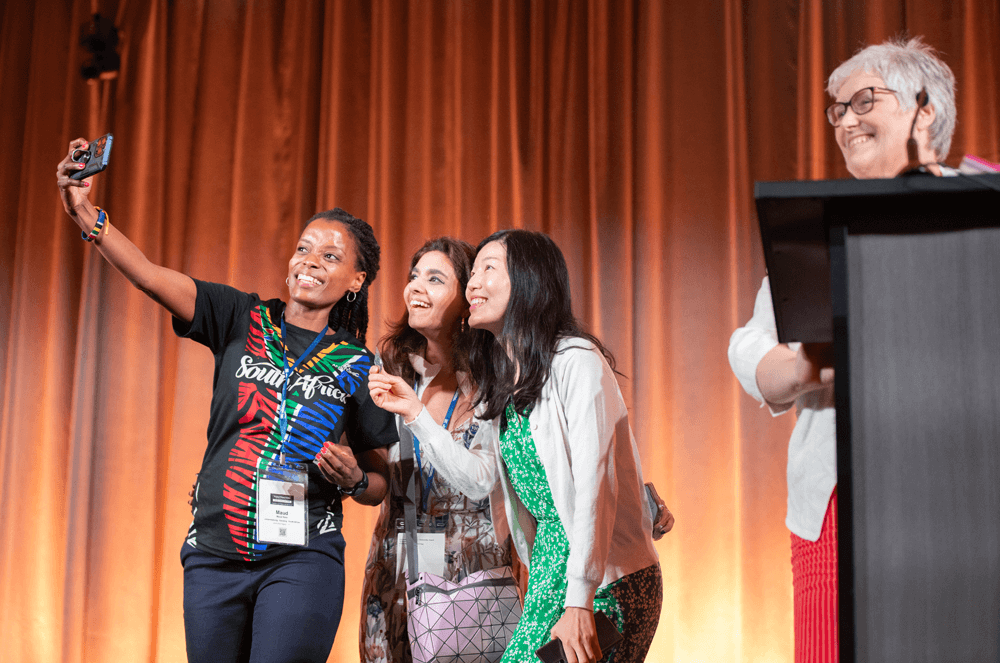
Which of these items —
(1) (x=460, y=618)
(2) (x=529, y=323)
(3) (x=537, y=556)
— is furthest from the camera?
(1) (x=460, y=618)

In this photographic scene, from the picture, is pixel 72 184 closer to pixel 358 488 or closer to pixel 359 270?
pixel 359 270

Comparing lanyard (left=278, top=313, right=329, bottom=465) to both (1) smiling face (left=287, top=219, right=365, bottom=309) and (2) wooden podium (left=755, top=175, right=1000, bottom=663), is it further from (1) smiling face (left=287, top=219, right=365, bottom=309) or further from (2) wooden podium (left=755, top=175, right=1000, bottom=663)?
(2) wooden podium (left=755, top=175, right=1000, bottom=663)

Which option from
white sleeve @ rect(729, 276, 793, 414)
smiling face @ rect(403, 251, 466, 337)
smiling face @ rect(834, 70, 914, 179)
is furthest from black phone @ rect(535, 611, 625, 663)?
smiling face @ rect(403, 251, 466, 337)

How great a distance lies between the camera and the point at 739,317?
3.75 metres

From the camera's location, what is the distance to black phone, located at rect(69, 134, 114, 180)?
1696mm

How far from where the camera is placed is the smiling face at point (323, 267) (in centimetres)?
221

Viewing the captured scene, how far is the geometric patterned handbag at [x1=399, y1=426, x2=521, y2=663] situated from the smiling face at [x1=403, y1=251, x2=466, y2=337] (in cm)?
72

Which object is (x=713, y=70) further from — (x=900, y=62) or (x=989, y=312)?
(x=989, y=312)

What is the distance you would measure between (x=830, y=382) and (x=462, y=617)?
1165mm

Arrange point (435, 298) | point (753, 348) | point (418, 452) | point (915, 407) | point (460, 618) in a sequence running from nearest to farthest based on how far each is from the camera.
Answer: point (915, 407) < point (753, 348) < point (460, 618) < point (418, 452) < point (435, 298)

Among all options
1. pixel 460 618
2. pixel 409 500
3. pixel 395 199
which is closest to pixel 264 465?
pixel 409 500

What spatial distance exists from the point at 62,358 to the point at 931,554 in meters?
4.45

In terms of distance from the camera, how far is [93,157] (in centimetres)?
173

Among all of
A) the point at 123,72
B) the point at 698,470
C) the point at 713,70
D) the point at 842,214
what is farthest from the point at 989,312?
the point at 123,72
